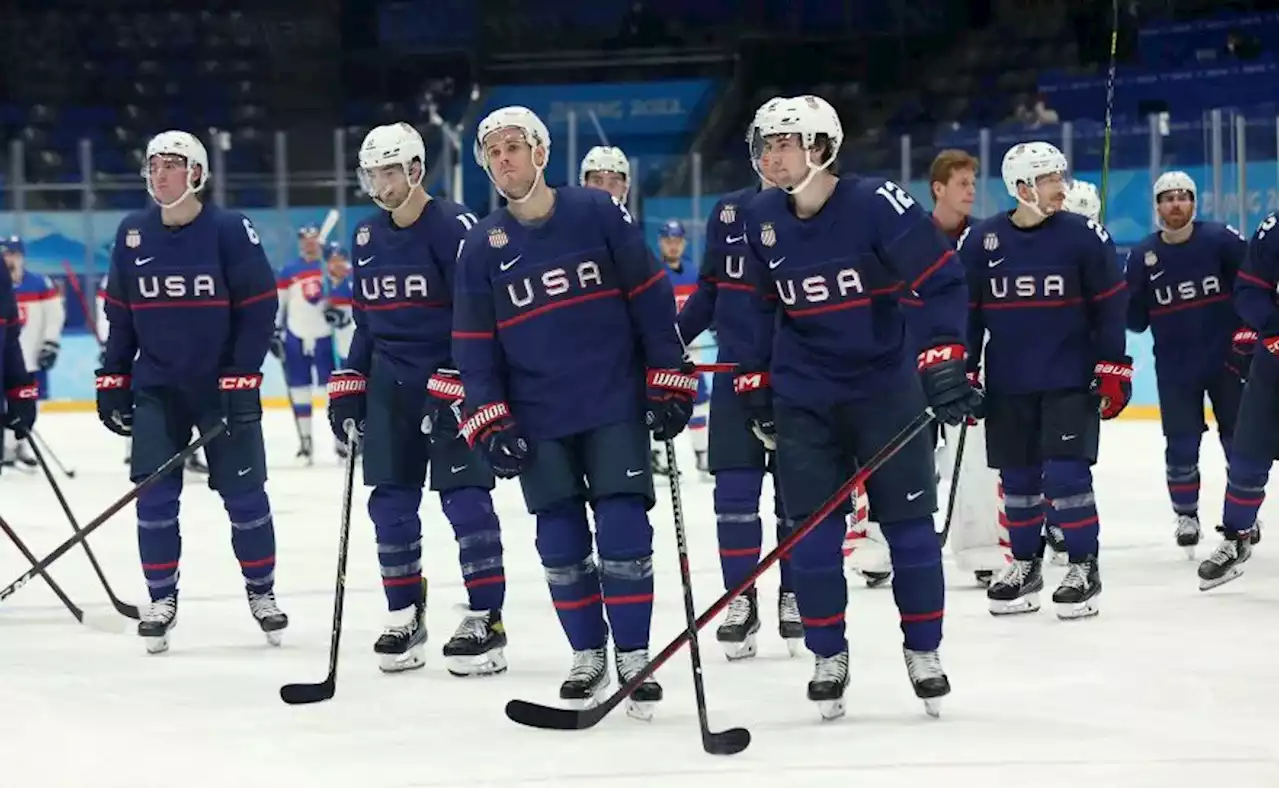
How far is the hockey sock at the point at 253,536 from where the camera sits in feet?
16.6

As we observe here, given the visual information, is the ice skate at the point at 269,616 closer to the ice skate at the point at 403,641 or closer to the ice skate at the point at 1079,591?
the ice skate at the point at 403,641

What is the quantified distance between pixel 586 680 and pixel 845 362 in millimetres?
845

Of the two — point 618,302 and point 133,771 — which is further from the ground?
point 618,302

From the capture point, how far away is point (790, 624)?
4.71 meters

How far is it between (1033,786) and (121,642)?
284 cm

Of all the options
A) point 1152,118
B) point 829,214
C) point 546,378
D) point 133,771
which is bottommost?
point 133,771

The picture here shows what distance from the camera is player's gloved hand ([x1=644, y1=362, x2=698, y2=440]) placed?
3896mm

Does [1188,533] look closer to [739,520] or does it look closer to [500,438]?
[739,520]

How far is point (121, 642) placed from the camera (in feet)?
17.3

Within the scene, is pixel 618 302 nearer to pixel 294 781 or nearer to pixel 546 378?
pixel 546 378

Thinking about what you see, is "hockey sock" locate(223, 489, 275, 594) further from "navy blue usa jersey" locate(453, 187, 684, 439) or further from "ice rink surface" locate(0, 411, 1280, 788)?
"navy blue usa jersey" locate(453, 187, 684, 439)

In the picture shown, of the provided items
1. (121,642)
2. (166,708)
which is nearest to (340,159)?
(121,642)

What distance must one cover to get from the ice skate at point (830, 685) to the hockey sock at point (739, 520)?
816 mm

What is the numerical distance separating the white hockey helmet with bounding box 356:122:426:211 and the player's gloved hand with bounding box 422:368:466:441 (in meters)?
0.45
